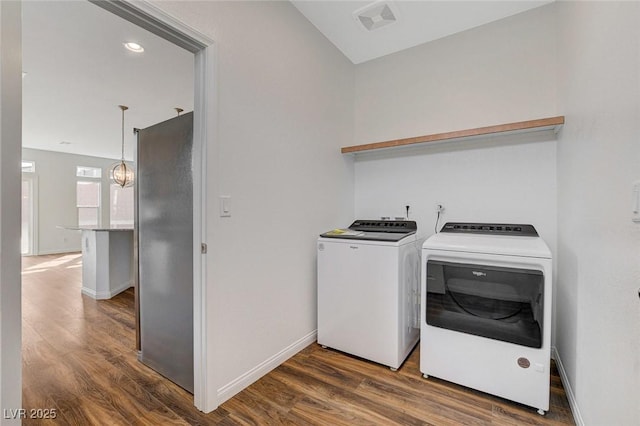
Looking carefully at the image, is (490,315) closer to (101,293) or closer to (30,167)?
(101,293)

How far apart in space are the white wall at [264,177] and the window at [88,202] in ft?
26.0

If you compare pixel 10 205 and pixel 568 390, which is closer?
pixel 10 205

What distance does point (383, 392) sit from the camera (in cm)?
166

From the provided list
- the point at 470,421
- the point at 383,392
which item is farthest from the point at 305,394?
the point at 470,421

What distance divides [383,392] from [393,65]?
9.07 ft

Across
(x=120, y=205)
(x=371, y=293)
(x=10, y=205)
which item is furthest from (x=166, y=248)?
(x=120, y=205)

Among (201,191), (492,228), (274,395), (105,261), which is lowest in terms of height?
(274,395)

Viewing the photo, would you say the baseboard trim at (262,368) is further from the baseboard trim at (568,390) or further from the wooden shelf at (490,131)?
the wooden shelf at (490,131)

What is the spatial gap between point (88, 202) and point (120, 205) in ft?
2.43

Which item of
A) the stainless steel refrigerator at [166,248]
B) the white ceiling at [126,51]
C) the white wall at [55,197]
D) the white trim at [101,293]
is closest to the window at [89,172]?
the white wall at [55,197]

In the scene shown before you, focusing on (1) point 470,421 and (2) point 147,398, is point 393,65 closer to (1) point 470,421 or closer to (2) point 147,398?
(1) point 470,421

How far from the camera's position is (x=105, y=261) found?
359cm

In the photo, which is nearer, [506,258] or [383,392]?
[506,258]

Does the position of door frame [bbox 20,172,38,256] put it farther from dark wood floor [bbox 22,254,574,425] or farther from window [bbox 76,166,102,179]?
dark wood floor [bbox 22,254,574,425]
